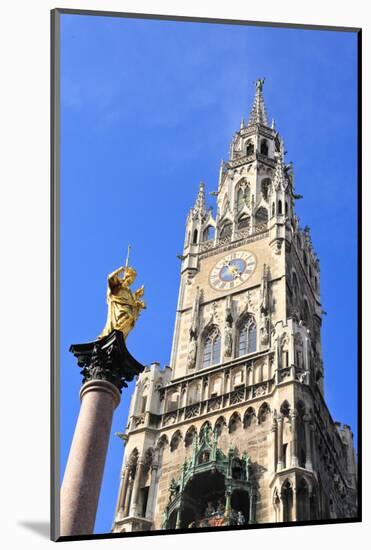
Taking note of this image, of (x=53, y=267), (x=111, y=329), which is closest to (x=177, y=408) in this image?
(x=111, y=329)

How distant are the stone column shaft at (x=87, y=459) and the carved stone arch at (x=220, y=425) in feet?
26.1

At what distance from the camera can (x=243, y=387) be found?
26719 millimetres

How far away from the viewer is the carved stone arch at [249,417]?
83.5 feet

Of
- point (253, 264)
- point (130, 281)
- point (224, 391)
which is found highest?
point (253, 264)

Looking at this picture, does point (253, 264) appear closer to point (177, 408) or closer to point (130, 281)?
point (177, 408)

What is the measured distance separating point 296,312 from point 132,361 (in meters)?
12.0

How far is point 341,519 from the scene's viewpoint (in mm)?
18734

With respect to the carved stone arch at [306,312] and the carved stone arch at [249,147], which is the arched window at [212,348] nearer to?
the carved stone arch at [306,312]

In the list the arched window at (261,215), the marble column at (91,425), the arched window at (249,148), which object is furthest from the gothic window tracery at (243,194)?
the marble column at (91,425)

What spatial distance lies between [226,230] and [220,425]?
403 inches

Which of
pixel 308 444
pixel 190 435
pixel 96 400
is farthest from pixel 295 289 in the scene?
pixel 96 400

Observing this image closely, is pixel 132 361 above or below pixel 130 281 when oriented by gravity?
below

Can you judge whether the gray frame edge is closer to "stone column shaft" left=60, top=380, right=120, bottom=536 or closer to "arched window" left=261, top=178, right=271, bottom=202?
"stone column shaft" left=60, top=380, right=120, bottom=536

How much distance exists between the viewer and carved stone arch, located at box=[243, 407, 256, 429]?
83.5 feet
